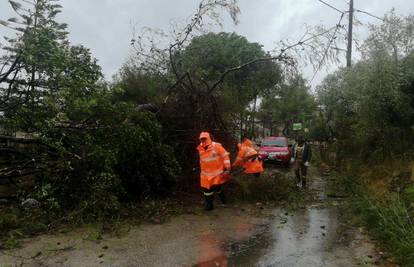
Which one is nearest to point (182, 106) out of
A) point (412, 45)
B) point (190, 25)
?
point (190, 25)

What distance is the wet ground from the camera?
517cm

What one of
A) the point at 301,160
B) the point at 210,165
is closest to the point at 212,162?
the point at 210,165

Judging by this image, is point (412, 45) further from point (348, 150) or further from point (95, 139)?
point (95, 139)

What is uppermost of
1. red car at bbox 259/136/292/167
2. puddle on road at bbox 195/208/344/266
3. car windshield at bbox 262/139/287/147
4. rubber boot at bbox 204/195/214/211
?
car windshield at bbox 262/139/287/147

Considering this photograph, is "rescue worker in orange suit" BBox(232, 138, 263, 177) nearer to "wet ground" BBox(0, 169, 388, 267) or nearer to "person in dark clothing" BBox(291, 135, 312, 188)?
"wet ground" BBox(0, 169, 388, 267)

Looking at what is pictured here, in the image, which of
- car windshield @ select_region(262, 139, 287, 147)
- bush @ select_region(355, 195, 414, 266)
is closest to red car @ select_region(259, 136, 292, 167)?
car windshield @ select_region(262, 139, 287, 147)

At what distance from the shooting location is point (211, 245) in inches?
230

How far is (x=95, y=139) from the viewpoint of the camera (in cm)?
766

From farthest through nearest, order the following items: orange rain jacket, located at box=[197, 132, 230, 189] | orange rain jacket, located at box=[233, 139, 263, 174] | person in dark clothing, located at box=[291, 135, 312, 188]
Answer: person in dark clothing, located at box=[291, 135, 312, 188] → orange rain jacket, located at box=[233, 139, 263, 174] → orange rain jacket, located at box=[197, 132, 230, 189]

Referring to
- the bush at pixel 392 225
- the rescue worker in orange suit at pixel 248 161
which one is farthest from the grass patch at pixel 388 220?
the rescue worker in orange suit at pixel 248 161

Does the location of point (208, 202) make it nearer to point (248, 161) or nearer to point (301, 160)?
point (248, 161)

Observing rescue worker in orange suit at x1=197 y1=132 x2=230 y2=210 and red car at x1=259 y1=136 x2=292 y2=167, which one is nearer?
rescue worker in orange suit at x1=197 y1=132 x2=230 y2=210

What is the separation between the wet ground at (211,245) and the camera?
5.17m

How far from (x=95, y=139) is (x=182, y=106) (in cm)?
279
